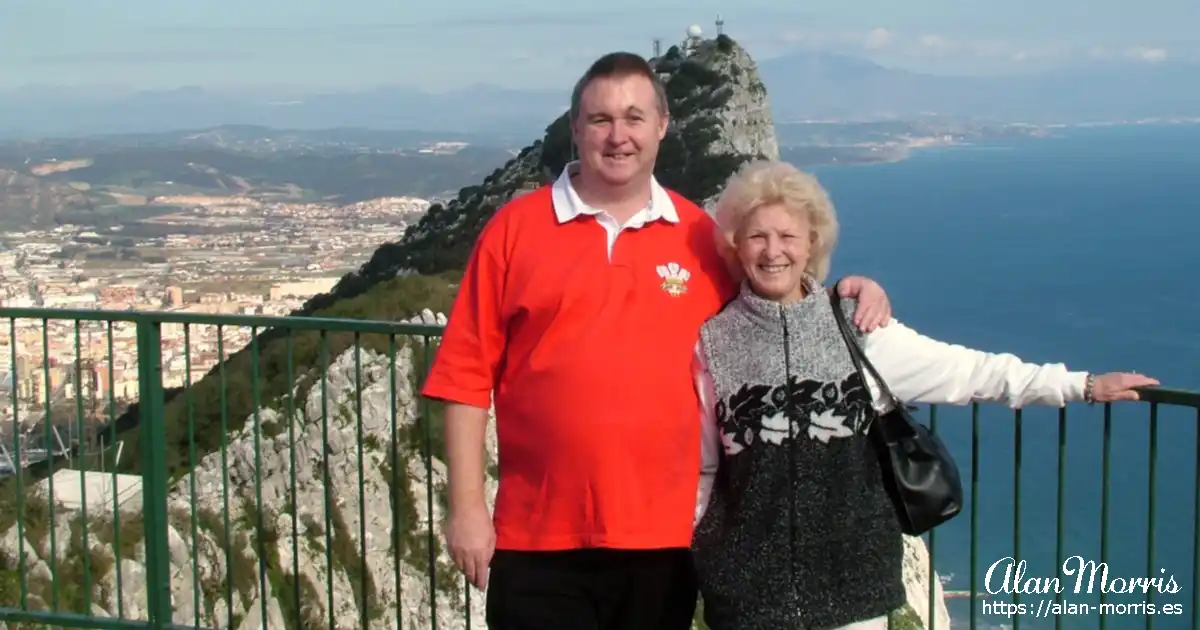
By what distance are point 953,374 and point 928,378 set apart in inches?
2.2

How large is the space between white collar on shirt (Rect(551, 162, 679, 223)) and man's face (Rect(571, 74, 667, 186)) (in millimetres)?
84

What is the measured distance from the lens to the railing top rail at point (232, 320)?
157 inches

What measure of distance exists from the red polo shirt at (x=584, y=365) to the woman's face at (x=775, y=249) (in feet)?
0.48

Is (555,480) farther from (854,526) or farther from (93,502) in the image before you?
(93,502)

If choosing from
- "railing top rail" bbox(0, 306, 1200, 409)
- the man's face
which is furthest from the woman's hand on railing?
"railing top rail" bbox(0, 306, 1200, 409)

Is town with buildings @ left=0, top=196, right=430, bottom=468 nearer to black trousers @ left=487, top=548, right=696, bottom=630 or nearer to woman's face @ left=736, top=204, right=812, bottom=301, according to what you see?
black trousers @ left=487, top=548, right=696, bottom=630

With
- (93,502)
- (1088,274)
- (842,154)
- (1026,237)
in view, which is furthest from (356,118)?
(93,502)

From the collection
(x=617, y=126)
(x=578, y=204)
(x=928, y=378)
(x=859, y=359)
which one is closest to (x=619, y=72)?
(x=617, y=126)

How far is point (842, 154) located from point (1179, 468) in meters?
90.4

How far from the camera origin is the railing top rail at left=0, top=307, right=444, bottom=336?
3998 mm

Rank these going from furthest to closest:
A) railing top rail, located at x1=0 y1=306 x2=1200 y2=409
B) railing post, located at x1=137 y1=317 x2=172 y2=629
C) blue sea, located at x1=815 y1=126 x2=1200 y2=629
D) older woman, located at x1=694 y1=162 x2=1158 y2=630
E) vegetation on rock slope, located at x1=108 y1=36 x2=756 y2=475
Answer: vegetation on rock slope, located at x1=108 y1=36 x2=756 y2=475 → blue sea, located at x1=815 y1=126 x2=1200 y2=629 → railing post, located at x1=137 y1=317 x2=172 y2=629 → railing top rail, located at x1=0 y1=306 x2=1200 y2=409 → older woman, located at x1=694 y1=162 x2=1158 y2=630

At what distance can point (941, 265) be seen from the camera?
9162cm

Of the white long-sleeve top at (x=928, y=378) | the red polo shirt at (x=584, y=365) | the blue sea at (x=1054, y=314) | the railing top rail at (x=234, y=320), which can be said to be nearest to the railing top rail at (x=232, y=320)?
the railing top rail at (x=234, y=320)

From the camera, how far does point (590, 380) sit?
268 cm
